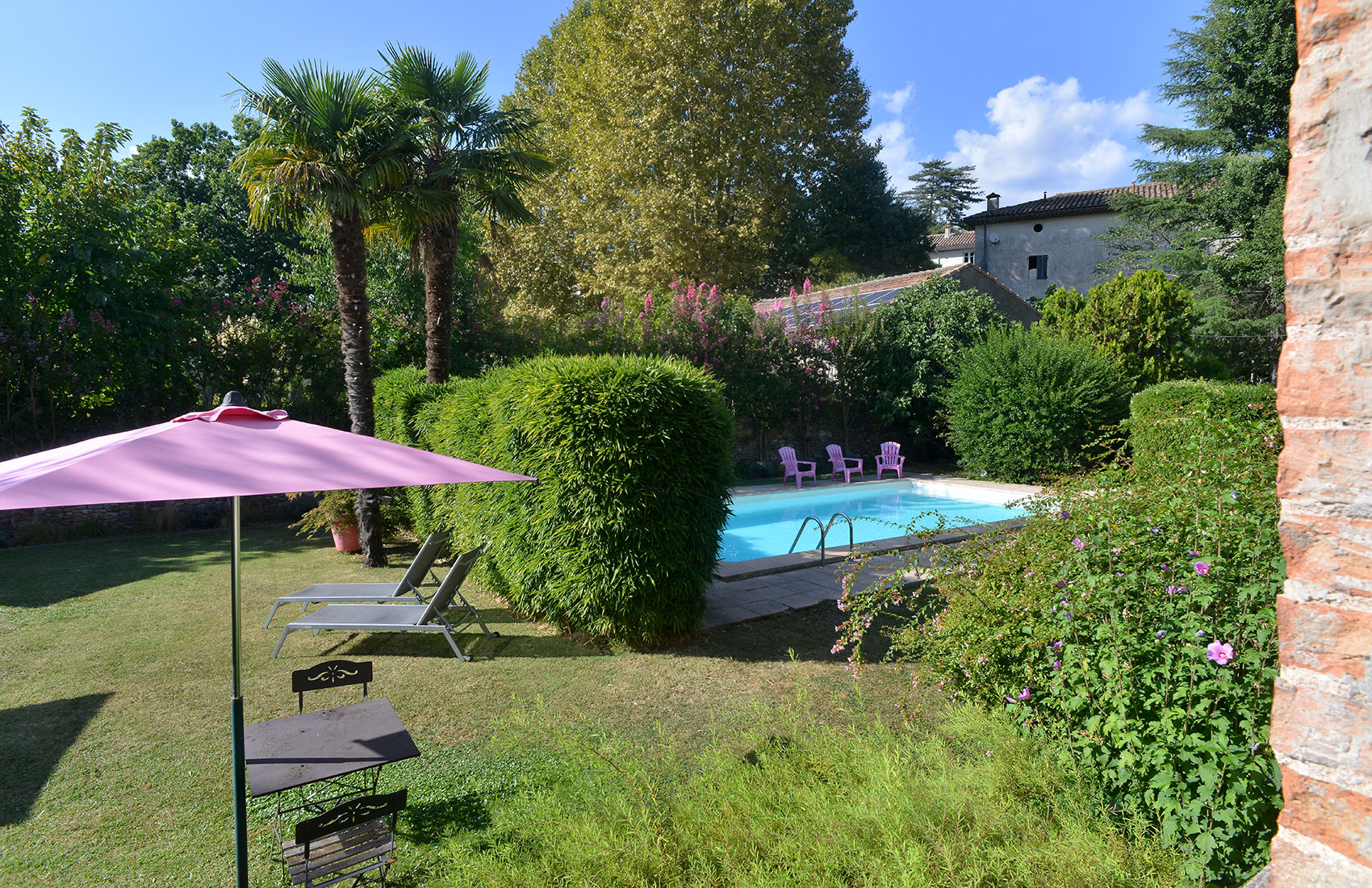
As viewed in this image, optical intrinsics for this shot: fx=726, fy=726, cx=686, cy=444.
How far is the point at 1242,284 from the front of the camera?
22.5 m

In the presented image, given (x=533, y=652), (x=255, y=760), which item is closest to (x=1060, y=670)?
(x=255, y=760)

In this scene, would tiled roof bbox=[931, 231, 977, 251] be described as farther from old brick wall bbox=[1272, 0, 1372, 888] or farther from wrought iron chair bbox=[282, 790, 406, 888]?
wrought iron chair bbox=[282, 790, 406, 888]

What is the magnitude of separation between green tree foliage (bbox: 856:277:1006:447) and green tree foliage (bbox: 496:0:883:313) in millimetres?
6440

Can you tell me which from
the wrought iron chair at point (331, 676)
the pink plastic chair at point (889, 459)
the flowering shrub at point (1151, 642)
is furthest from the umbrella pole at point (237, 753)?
the pink plastic chair at point (889, 459)

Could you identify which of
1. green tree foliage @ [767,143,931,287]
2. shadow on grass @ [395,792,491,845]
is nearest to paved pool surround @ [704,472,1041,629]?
shadow on grass @ [395,792,491,845]

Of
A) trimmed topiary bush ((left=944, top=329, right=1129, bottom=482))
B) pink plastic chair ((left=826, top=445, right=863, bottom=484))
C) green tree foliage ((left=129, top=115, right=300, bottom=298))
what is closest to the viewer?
trimmed topiary bush ((left=944, top=329, right=1129, bottom=482))

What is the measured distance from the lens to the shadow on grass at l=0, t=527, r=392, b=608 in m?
8.68

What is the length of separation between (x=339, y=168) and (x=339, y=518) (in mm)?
4699

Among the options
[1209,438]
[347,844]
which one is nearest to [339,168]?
[347,844]

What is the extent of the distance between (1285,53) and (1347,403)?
27.6 m

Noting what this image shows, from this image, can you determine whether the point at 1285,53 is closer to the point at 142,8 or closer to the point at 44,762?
the point at 142,8

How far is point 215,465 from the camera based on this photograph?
2842 millimetres

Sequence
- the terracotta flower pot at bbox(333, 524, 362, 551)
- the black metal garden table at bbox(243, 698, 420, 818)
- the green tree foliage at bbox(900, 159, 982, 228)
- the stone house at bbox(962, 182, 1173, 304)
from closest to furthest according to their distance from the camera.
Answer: the black metal garden table at bbox(243, 698, 420, 818) → the terracotta flower pot at bbox(333, 524, 362, 551) → the stone house at bbox(962, 182, 1173, 304) → the green tree foliage at bbox(900, 159, 982, 228)

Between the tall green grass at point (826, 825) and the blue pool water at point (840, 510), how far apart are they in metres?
8.92
